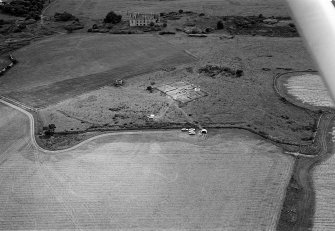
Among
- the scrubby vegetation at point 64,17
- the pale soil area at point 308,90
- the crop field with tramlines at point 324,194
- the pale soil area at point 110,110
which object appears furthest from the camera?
the scrubby vegetation at point 64,17

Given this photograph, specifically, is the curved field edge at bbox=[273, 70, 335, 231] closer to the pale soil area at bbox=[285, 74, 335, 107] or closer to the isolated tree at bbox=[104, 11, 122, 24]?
the pale soil area at bbox=[285, 74, 335, 107]

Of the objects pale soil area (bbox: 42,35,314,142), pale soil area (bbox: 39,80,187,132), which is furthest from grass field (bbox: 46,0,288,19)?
pale soil area (bbox: 39,80,187,132)

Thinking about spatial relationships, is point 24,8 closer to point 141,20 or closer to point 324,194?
point 141,20

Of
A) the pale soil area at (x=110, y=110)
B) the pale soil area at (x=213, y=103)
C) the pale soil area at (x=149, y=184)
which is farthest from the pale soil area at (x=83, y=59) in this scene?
the pale soil area at (x=149, y=184)

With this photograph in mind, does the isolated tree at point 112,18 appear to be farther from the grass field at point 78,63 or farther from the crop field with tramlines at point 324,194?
the crop field with tramlines at point 324,194

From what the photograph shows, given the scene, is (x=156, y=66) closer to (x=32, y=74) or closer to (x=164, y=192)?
(x=32, y=74)

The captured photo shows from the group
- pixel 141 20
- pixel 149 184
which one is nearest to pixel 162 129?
pixel 149 184
